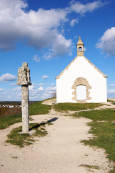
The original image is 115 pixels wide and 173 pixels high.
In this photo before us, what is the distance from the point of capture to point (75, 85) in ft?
89.5

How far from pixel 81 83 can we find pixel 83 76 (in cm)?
115

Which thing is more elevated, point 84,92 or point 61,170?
point 84,92

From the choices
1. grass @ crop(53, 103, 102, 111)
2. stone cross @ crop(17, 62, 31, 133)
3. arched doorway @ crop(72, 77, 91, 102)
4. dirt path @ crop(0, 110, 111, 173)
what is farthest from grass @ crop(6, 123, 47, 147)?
arched doorway @ crop(72, 77, 91, 102)

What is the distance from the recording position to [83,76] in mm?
27453

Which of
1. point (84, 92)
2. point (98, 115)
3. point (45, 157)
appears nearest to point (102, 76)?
point (84, 92)

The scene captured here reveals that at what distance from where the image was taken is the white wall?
88.3 ft

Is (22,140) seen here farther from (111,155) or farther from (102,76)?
(102,76)

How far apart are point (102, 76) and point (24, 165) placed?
73.3ft

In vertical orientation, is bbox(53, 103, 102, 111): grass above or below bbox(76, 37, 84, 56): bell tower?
below

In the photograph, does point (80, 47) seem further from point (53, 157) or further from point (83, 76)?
point (53, 157)

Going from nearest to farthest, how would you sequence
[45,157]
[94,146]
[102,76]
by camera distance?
[45,157]
[94,146]
[102,76]

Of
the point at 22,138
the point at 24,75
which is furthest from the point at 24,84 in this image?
→ the point at 22,138

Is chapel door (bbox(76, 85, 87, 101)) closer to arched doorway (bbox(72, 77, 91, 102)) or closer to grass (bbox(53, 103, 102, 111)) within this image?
arched doorway (bbox(72, 77, 91, 102))

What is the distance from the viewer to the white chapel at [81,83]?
27.0 m
